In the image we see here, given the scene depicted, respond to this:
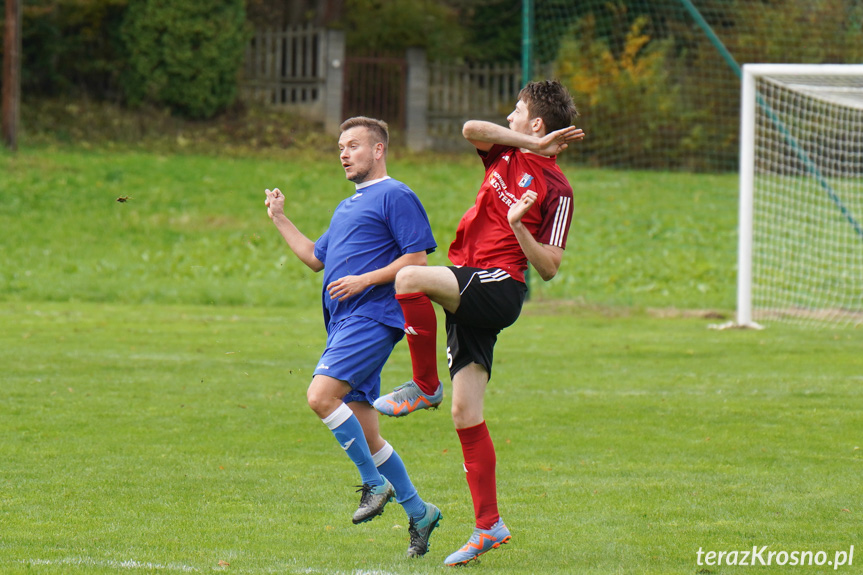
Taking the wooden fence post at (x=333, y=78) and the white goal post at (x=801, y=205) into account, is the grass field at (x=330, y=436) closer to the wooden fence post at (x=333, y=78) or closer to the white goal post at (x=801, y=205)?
the white goal post at (x=801, y=205)

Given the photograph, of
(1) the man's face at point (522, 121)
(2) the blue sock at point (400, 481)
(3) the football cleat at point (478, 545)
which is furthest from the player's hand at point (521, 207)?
(3) the football cleat at point (478, 545)

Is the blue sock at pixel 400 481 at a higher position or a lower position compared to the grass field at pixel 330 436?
higher

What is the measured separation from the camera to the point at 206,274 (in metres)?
18.5

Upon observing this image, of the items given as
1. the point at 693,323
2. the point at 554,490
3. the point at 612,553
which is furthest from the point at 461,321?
the point at 693,323

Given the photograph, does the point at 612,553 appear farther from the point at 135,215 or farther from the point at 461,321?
the point at 135,215

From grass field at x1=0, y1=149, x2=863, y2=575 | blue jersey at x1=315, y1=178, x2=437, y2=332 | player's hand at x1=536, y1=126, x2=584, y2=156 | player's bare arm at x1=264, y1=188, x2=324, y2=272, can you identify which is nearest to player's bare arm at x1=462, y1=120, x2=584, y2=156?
player's hand at x1=536, y1=126, x2=584, y2=156

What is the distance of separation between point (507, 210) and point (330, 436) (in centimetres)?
356

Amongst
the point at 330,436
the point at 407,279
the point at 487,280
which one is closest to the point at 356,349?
the point at 407,279

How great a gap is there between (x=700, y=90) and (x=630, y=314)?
765 cm

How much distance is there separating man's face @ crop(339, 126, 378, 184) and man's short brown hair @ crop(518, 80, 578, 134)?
808 mm

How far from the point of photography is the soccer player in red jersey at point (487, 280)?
4809mm

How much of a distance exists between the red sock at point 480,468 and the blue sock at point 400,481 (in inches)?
11.4

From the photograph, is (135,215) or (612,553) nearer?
(612,553)

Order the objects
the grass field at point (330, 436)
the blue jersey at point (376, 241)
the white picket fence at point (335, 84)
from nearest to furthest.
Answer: the blue jersey at point (376, 241)
the grass field at point (330, 436)
the white picket fence at point (335, 84)
